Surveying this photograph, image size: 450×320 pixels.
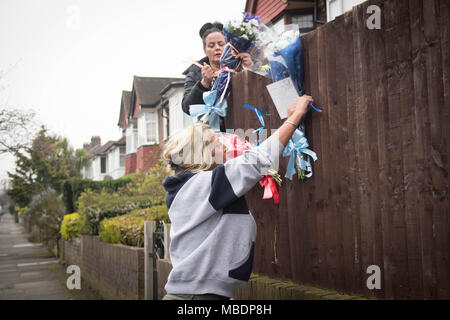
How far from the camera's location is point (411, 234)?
2.32m

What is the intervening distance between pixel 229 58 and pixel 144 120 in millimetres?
26784

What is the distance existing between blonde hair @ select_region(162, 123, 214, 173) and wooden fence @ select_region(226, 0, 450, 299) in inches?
35.8

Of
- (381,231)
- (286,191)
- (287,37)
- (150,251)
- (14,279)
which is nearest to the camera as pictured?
(381,231)

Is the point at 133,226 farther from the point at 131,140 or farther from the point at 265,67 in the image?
the point at 131,140

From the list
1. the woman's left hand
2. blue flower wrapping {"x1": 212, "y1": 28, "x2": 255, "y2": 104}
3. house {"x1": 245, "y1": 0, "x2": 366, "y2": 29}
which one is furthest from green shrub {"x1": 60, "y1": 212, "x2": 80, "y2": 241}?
the woman's left hand

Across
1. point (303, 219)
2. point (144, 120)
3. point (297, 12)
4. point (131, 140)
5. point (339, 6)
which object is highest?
point (297, 12)

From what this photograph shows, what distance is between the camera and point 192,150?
2.41m

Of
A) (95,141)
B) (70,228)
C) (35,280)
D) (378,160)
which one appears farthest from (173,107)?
(95,141)

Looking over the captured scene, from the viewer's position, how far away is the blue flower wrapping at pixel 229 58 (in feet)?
11.6

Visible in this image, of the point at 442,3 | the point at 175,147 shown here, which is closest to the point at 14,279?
the point at 175,147

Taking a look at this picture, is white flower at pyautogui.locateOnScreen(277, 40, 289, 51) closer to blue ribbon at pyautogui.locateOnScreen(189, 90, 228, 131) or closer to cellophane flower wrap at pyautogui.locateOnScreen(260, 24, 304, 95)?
cellophane flower wrap at pyautogui.locateOnScreen(260, 24, 304, 95)

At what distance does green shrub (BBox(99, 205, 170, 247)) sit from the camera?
25.6 ft
